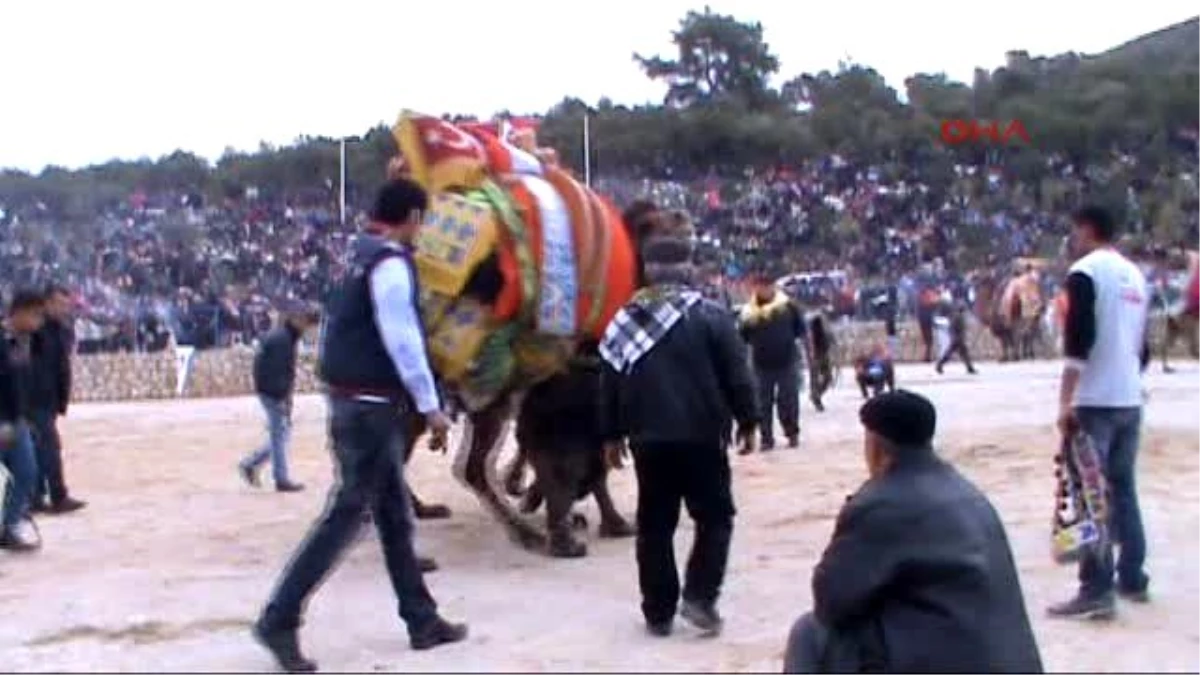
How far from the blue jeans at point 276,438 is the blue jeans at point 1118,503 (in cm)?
795

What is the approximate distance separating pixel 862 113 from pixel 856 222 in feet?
48.3

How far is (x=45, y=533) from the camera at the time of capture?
13.5 m

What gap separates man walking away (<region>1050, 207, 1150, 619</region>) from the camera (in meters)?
8.84

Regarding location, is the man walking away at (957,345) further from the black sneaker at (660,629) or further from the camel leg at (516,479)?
the black sneaker at (660,629)

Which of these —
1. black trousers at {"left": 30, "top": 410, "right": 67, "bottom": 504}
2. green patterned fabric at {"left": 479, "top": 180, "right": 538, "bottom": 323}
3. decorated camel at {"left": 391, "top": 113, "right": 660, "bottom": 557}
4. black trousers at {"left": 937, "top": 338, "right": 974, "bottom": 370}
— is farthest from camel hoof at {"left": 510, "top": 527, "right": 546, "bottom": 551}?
black trousers at {"left": 937, "top": 338, "right": 974, "bottom": 370}

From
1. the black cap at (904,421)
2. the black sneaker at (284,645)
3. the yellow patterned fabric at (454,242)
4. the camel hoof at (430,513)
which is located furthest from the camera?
the camel hoof at (430,513)

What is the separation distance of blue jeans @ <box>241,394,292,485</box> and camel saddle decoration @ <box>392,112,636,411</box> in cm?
485

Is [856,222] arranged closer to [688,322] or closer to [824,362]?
[824,362]

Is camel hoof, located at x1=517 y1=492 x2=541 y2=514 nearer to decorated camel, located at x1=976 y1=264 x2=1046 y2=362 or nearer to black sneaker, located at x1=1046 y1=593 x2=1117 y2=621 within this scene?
black sneaker, located at x1=1046 y1=593 x2=1117 y2=621

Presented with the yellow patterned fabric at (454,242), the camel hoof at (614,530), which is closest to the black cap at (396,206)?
the yellow patterned fabric at (454,242)

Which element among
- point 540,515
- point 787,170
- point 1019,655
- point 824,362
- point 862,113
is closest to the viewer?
point 1019,655

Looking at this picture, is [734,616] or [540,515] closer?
[734,616]

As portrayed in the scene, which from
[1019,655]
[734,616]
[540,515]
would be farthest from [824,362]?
[1019,655]

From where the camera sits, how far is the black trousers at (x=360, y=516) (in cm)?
818
